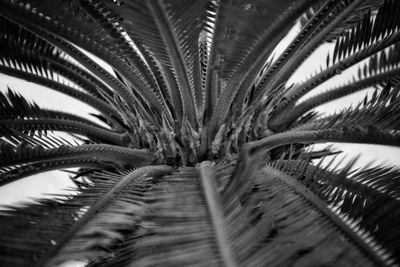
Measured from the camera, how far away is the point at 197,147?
7.45 ft

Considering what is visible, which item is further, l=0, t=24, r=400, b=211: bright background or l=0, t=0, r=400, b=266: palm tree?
l=0, t=24, r=400, b=211: bright background

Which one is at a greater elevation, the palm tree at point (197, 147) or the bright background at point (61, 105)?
the bright background at point (61, 105)

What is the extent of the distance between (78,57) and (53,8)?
78cm

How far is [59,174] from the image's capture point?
409 centimetres

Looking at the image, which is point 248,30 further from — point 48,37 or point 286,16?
point 48,37

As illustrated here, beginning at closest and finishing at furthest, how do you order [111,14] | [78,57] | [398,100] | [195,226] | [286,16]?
[195,226], [286,16], [398,100], [111,14], [78,57]

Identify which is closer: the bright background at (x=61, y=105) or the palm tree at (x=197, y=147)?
the palm tree at (x=197, y=147)

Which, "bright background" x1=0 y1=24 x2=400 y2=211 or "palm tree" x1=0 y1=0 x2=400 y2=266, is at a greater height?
"bright background" x1=0 y1=24 x2=400 y2=211

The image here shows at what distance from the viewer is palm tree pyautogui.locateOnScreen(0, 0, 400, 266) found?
3.94 ft

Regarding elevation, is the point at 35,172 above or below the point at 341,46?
below

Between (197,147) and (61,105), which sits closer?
(197,147)

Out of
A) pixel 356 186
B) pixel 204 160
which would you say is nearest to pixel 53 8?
pixel 204 160

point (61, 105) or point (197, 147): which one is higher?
point (61, 105)

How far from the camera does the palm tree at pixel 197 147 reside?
3.94ft
